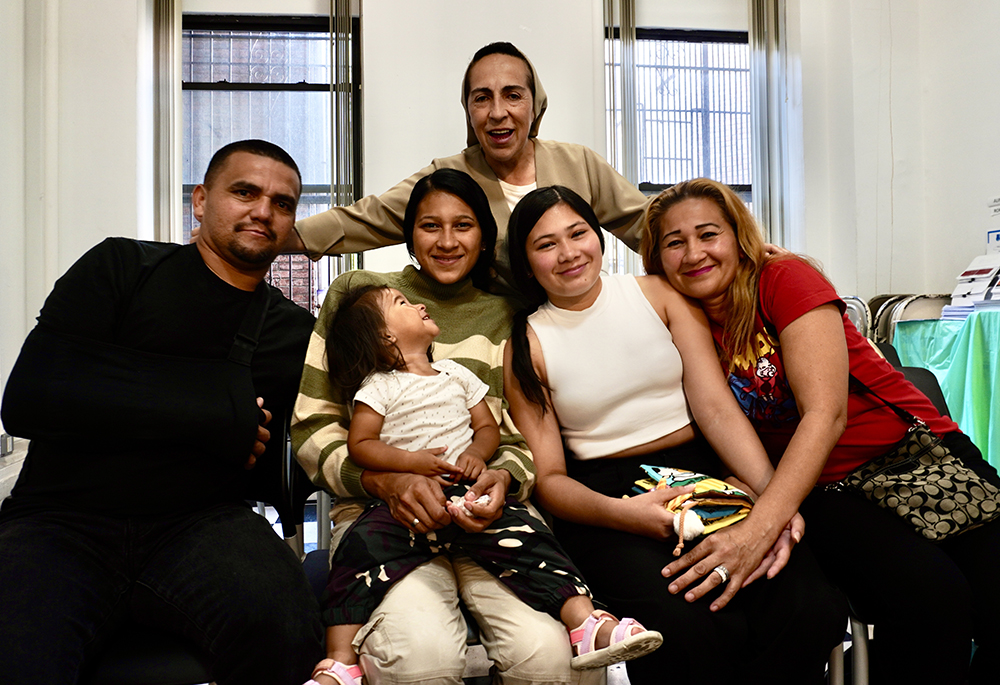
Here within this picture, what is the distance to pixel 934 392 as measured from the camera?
6.36 feet

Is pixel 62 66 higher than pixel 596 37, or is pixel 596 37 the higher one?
pixel 596 37

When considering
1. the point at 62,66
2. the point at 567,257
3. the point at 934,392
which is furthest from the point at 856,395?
the point at 62,66

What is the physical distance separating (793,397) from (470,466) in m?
0.81

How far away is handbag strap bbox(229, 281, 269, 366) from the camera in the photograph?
165 cm

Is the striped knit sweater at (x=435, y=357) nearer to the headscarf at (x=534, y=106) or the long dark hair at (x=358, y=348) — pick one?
the long dark hair at (x=358, y=348)

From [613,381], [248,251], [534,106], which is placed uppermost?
[534,106]

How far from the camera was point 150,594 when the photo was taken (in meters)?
1.32

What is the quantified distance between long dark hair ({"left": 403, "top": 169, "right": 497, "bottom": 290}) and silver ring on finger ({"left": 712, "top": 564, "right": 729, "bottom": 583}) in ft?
3.38

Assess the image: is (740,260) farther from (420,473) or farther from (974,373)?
(974,373)

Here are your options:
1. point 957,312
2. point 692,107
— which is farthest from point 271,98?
point 957,312

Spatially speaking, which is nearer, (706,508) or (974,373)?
(706,508)

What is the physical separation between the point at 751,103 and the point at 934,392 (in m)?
3.22

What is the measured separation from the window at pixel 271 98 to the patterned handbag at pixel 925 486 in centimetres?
336

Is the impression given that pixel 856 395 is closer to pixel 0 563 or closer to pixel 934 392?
pixel 934 392
